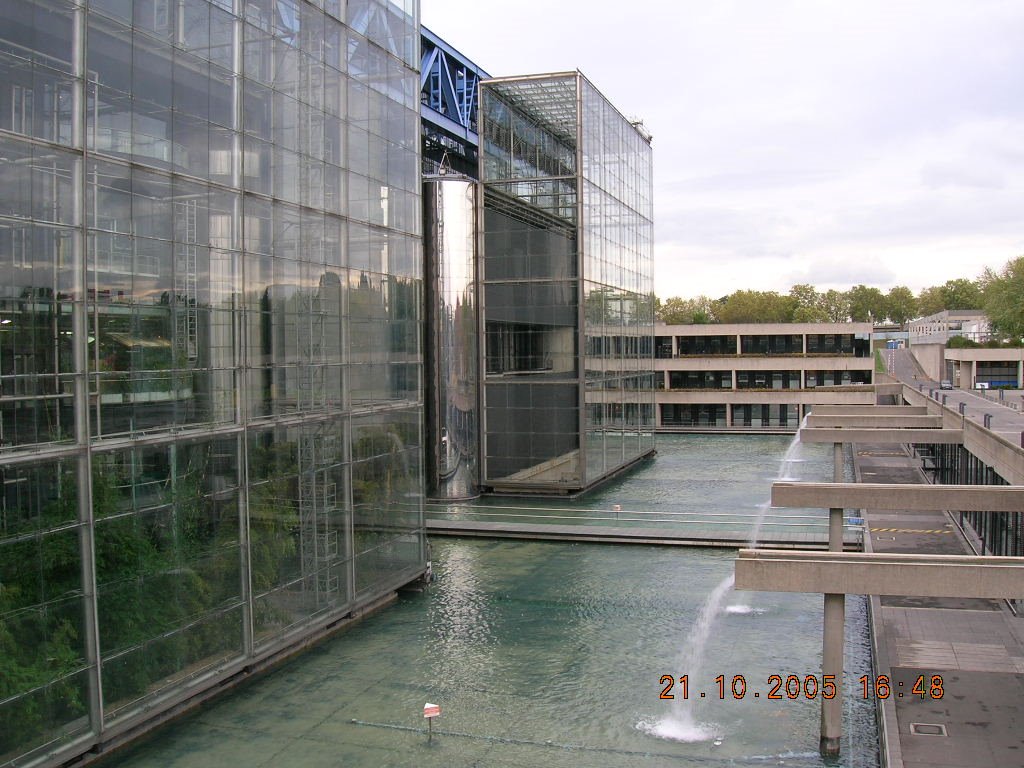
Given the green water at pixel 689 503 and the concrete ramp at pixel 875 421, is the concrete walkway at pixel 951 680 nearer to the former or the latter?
the green water at pixel 689 503

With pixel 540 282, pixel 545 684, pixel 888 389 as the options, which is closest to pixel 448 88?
pixel 540 282

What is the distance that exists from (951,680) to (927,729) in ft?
9.29

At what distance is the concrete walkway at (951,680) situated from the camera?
15.4 meters

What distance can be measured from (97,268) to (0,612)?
5581mm

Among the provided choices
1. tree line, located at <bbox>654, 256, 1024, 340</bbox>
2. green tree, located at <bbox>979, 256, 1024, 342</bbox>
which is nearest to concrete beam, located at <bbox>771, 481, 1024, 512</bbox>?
green tree, located at <bbox>979, 256, 1024, 342</bbox>

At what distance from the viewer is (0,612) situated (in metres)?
13.8

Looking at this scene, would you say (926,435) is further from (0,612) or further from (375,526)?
(0,612)

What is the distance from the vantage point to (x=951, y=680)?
735 inches

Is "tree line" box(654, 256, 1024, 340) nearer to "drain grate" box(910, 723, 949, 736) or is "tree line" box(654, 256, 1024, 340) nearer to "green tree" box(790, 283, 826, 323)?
"green tree" box(790, 283, 826, 323)

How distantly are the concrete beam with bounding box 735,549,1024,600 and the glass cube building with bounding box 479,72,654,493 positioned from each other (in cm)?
2779

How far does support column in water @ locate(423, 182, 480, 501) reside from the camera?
41594 millimetres

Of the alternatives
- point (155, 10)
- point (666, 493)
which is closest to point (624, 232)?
point (666, 493)

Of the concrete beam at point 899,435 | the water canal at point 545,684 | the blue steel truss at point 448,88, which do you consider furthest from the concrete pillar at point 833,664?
the blue steel truss at point 448,88

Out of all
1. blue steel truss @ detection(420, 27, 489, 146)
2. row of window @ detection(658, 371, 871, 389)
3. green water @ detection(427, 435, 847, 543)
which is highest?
blue steel truss @ detection(420, 27, 489, 146)
